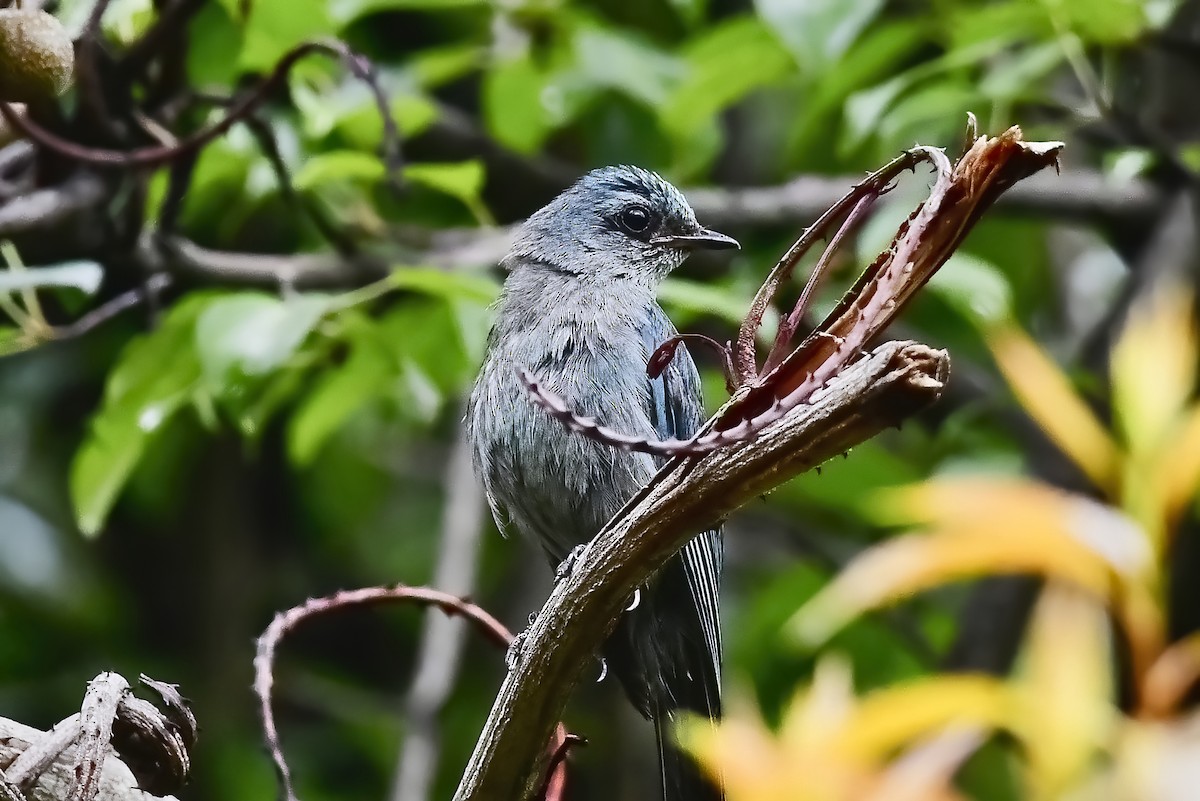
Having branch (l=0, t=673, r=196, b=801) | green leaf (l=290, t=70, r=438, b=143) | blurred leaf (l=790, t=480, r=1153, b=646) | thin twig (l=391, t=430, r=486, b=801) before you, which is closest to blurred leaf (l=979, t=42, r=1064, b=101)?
green leaf (l=290, t=70, r=438, b=143)

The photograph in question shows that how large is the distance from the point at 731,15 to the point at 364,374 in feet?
8.43

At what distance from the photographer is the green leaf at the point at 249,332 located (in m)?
3.53

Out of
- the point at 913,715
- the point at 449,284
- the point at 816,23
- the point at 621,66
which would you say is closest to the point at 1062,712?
the point at 913,715

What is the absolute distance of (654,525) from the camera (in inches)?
74.1

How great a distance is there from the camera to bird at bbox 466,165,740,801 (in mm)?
3564

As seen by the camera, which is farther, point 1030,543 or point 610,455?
point 610,455

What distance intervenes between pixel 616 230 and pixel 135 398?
1431mm

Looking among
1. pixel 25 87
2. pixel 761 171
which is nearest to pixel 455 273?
pixel 25 87

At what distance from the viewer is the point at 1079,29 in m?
4.05

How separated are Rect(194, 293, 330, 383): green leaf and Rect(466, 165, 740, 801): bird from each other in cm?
50

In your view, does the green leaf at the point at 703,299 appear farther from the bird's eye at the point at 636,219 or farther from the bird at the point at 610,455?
the bird's eye at the point at 636,219

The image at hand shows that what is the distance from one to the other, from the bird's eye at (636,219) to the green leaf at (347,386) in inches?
31.3

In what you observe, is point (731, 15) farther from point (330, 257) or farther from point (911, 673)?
point (911, 673)

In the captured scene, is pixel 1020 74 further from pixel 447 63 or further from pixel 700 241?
pixel 447 63
